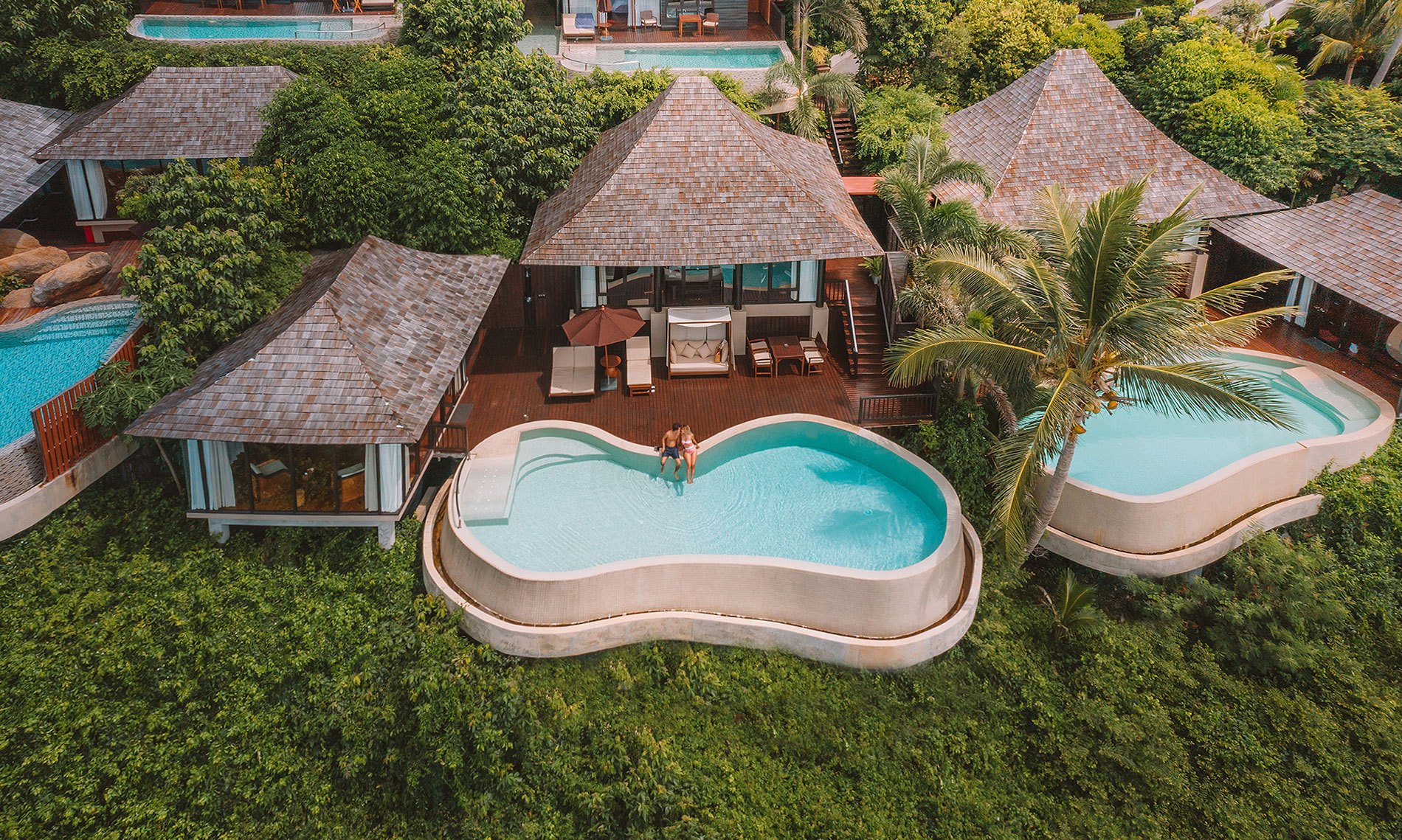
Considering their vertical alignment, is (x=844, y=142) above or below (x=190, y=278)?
above

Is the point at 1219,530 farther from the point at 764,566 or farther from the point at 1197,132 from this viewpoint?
the point at 1197,132

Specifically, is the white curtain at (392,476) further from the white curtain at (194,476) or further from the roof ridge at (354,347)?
the white curtain at (194,476)

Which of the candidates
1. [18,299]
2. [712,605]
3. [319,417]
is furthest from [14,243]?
[712,605]

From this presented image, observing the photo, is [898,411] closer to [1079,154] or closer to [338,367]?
[1079,154]

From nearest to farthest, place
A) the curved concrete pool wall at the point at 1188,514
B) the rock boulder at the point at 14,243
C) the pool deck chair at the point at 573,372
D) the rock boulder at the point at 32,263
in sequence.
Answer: the curved concrete pool wall at the point at 1188,514
the pool deck chair at the point at 573,372
the rock boulder at the point at 32,263
the rock boulder at the point at 14,243

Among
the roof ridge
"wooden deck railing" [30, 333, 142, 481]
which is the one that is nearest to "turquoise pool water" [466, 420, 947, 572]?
the roof ridge

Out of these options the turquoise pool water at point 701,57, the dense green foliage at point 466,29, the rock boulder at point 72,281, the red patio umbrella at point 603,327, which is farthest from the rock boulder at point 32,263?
the turquoise pool water at point 701,57
